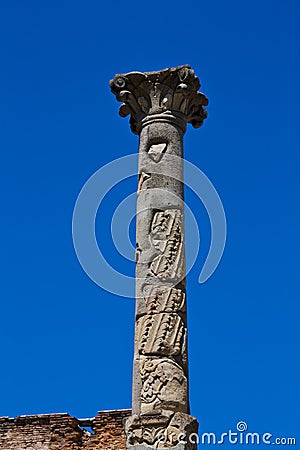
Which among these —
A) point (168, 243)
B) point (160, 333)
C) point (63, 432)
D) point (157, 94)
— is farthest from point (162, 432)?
point (63, 432)

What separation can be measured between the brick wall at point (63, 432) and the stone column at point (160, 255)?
7240mm

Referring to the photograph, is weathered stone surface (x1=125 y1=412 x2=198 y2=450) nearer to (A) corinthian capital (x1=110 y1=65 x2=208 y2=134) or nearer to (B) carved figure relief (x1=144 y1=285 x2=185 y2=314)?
(B) carved figure relief (x1=144 y1=285 x2=185 y2=314)

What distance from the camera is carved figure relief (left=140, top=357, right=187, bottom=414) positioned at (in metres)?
8.30

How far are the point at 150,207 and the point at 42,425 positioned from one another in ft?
26.5

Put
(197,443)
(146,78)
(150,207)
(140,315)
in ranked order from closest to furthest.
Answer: (197,443) → (140,315) → (150,207) → (146,78)

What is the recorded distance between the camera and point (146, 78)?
33.3ft

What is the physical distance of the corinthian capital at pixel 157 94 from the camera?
10.1 metres

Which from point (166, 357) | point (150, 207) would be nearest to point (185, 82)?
point (150, 207)

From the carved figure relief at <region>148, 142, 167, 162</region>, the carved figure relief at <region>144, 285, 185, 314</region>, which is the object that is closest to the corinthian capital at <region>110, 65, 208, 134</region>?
the carved figure relief at <region>148, 142, 167, 162</region>

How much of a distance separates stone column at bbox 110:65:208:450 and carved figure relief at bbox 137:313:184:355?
0.01m

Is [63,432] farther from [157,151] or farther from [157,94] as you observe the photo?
[157,94]

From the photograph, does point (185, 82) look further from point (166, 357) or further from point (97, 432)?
point (97, 432)

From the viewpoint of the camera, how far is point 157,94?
10.1 metres

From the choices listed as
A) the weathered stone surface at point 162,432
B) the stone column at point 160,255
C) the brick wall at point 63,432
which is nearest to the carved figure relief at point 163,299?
the stone column at point 160,255
